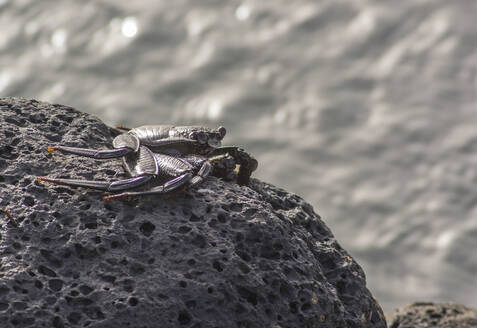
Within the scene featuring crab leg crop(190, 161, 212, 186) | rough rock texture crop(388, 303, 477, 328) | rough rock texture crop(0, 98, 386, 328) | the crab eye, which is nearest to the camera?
rough rock texture crop(0, 98, 386, 328)

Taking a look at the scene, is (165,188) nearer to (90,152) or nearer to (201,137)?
(90,152)

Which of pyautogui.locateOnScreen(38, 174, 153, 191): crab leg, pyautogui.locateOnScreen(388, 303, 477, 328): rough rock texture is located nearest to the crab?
pyautogui.locateOnScreen(38, 174, 153, 191): crab leg

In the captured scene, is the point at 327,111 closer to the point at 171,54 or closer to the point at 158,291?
the point at 171,54

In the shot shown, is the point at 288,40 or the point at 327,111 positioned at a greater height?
the point at 288,40

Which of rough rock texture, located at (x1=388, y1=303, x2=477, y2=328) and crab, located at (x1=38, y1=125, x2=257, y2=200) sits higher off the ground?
rough rock texture, located at (x1=388, y1=303, x2=477, y2=328)

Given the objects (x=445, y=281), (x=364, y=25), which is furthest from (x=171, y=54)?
(x=445, y=281)

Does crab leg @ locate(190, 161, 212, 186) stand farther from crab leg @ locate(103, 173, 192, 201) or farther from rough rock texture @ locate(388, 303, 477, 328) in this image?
rough rock texture @ locate(388, 303, 477, 328)

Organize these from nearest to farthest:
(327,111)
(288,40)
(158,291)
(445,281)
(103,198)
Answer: (158,291) < (103,198) < (445,281) < (327,111) < (288,40)

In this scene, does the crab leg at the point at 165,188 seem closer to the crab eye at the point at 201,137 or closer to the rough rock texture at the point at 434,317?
the crab eye at the point at 201,137

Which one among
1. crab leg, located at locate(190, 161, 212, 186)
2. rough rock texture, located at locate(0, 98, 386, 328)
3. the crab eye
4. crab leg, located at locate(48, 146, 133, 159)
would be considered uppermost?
the crab eye
